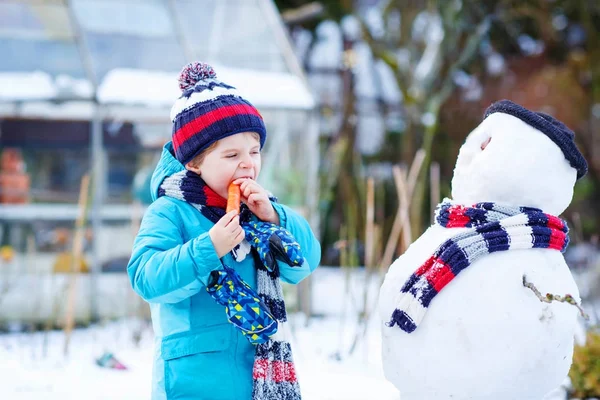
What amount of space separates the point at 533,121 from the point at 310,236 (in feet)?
2.47

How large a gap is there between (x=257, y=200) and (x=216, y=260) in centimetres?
23

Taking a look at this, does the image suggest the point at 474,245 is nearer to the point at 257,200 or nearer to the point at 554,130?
the point at 554,130

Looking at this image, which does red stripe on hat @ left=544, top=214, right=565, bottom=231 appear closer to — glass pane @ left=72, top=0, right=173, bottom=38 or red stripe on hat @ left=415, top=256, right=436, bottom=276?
red stripe on hat @ left=415, top=256, right=436, bottom=276

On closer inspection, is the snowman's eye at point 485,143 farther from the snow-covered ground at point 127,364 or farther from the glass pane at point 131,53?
the glass pane at point 131,53

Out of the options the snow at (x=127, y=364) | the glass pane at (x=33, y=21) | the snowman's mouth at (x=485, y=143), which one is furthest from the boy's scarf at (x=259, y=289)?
the glass pane at (x=33, y=21)

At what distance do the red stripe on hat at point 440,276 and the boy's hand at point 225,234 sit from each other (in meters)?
0.62

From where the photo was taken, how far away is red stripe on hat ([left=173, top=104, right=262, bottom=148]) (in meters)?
2.06

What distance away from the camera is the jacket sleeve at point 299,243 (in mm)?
2117

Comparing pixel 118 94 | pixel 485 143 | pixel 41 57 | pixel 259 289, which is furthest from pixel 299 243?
pixel 41 57

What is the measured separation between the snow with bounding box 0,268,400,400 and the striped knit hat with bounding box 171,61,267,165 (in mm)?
1589

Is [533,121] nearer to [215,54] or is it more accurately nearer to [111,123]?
[111,123]

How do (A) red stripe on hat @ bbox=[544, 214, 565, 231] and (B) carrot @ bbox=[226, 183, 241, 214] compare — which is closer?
(B) carrot @ bbox=[226, 183, 241, 214]

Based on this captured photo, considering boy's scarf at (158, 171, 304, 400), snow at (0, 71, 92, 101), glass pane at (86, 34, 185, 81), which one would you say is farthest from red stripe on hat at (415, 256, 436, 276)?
glass pane at (86, 34, 185, 81)

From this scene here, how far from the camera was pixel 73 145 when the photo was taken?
6.07 meters
